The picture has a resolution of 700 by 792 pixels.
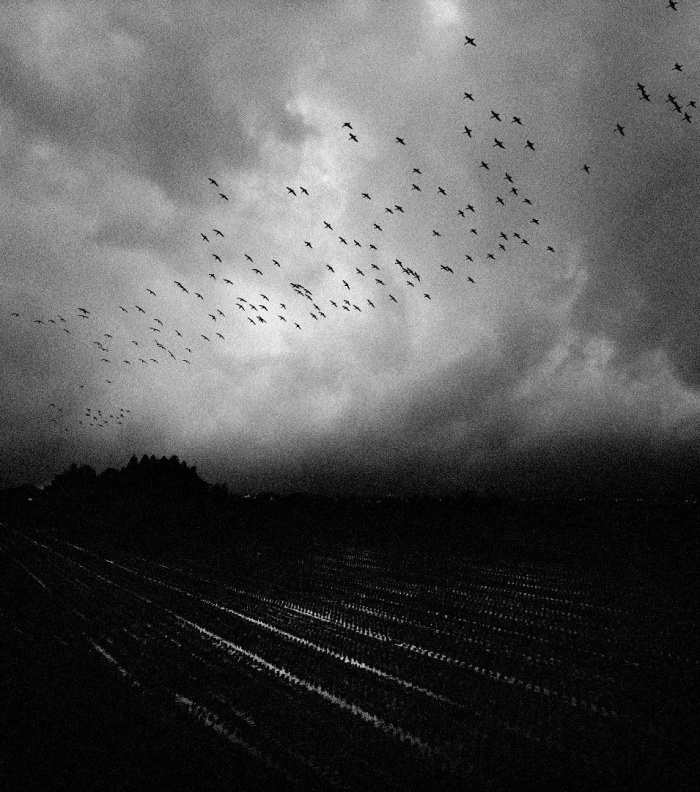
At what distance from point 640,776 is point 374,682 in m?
3.52

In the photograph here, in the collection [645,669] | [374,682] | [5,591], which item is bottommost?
[5,591]

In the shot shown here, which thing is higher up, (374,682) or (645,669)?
(645,669)

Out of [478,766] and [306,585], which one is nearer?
[478,766]

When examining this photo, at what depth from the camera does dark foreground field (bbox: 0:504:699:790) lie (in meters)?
4.64

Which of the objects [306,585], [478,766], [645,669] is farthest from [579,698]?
[306,585]

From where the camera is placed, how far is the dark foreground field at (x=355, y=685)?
15.2ft

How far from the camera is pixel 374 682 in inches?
272

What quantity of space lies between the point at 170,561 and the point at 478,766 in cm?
1902

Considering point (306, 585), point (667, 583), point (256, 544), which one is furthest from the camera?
point (256, 544)

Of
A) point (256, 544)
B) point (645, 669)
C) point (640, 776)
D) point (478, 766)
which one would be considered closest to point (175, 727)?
point (478, 766)

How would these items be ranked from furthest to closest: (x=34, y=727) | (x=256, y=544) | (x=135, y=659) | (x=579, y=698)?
1. (x=256, y=544)
2. (x=135, y=659)
3. (x=579, y=698)
4. (x=34, y=727)

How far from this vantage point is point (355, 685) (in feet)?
22.3

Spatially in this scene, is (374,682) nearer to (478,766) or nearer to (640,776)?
(478,766)

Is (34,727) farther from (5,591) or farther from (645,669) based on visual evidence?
(5,591)
